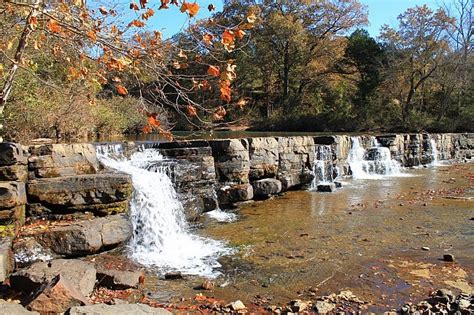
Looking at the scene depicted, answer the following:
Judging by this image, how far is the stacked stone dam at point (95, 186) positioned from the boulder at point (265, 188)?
0.08 feet

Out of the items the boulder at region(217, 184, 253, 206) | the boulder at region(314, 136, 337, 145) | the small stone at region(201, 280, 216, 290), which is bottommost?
the small stone at region(201, 280, 216, 290)

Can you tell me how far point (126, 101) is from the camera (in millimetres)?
21453

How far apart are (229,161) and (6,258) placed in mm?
6211

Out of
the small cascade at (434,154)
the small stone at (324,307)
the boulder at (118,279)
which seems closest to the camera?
the small stone at (324,307)

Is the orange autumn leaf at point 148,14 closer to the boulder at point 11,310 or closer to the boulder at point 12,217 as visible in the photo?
the boulder at point 11,310

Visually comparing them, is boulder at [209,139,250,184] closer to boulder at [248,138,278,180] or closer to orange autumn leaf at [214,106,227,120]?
boulder at [248,138,278,180]

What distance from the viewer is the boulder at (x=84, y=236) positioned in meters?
6.08

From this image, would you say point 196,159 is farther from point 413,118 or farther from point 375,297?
point 413,118

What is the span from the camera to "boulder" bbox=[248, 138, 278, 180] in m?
11.4

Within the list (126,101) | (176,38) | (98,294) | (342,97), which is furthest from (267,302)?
(342,97)

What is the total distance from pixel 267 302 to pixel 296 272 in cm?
102

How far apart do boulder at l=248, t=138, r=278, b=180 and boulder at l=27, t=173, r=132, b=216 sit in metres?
4.55

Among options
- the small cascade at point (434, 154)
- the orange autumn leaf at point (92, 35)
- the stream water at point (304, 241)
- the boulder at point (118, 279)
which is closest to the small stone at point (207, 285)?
the stream water at point (304, 241)

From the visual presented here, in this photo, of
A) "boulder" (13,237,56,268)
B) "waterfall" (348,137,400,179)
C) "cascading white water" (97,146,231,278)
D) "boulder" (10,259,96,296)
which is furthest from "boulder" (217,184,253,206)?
"waterfall" (348,137,400,179)
